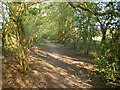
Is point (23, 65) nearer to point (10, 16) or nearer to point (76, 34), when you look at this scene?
point (10, 16)

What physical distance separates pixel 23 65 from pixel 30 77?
68 cm

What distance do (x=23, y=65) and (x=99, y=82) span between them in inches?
160

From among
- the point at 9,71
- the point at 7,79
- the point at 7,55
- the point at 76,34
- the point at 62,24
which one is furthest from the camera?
the point at 62,24

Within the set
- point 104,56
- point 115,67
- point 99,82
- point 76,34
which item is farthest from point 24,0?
point 76,34

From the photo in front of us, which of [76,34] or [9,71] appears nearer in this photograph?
[9,71]

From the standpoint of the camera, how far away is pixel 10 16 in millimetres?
4297

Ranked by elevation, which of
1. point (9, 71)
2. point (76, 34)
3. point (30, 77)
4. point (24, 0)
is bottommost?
point (30, 77)

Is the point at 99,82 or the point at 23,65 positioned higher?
the point at 23,65

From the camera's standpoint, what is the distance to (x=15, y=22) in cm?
426

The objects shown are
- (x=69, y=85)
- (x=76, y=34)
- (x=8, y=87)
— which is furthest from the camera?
(x=76, y=34)

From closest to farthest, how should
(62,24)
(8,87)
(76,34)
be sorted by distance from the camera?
(8,87)
(76,34)
(62,24)

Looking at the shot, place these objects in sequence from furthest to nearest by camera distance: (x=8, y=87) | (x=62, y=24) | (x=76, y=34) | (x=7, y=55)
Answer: (x=62, y=24), (x=76, y=34), (x=7, y=55), (x=8, y=87)

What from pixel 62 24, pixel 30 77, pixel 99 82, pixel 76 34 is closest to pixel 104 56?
pixel 99 82

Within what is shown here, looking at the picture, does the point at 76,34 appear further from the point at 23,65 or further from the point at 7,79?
the point at 7,79
